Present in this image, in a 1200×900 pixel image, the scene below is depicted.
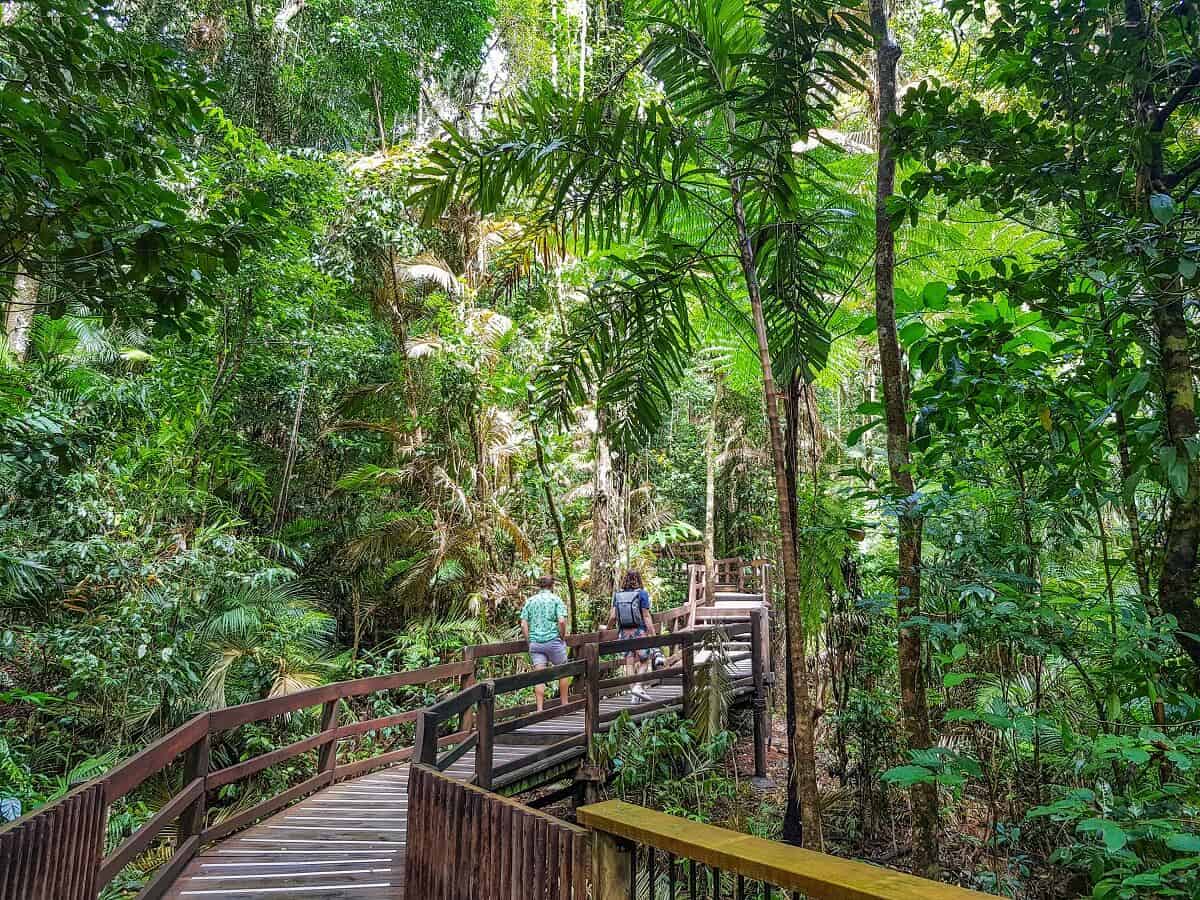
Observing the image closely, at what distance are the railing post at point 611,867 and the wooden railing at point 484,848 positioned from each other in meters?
0.08

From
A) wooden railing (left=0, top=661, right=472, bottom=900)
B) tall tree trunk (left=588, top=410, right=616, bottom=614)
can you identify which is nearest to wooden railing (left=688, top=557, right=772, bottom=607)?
tall tree trunk (left=588, top=410, right=616, bottom=614)

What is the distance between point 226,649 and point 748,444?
13.9 meters

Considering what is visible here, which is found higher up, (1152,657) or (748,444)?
(748,444)

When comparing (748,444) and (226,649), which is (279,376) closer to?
(226,649)

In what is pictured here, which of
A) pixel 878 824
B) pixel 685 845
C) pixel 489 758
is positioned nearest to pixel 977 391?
pixel 685 845

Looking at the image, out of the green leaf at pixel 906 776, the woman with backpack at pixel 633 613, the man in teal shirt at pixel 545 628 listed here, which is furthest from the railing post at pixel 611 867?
the woman with backpack at pixel 633 613

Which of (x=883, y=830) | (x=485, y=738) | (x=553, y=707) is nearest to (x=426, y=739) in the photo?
(x=485, y=738)

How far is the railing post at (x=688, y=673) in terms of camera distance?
750 centimetres

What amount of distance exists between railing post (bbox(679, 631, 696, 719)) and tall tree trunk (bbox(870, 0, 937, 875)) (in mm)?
3992

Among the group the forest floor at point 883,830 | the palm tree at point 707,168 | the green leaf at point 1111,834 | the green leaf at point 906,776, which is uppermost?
the palm tree at point 707,168

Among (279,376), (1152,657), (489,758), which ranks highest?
(279,376)

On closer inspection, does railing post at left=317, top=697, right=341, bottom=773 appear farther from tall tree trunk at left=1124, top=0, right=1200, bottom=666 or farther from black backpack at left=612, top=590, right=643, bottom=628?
tall tree trunk at left=1124, top=0, right=1200, bottom=666

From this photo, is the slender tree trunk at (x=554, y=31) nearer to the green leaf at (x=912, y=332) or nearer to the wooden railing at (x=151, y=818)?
the green leaf at (x=912, y=332)

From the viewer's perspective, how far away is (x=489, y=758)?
5.05 meters
